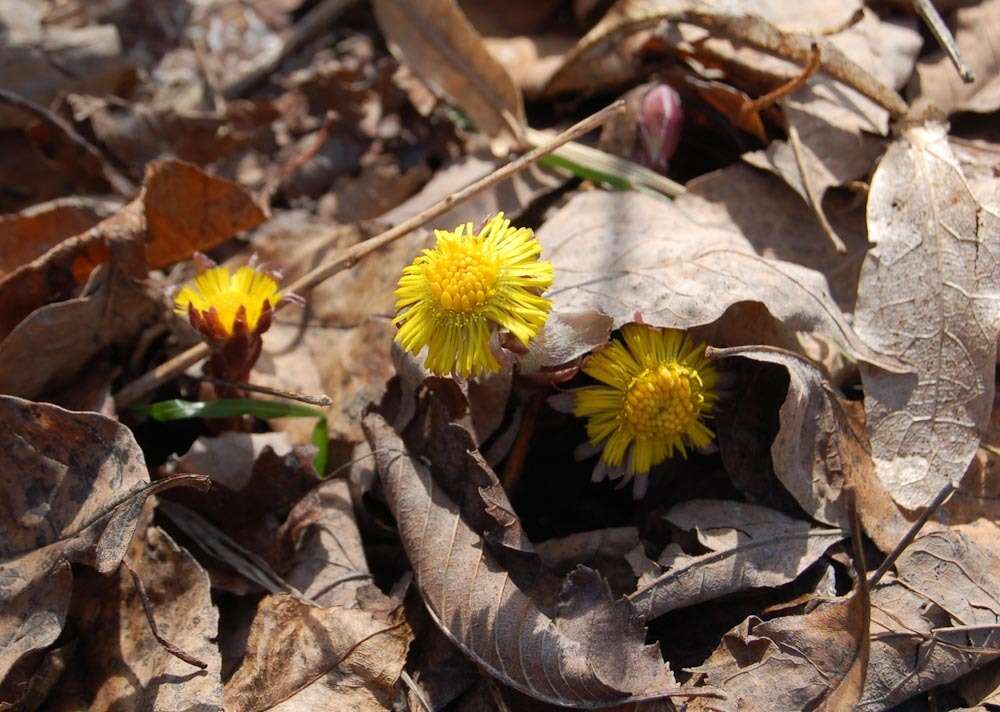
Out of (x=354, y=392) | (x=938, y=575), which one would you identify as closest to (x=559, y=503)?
(x=354, y=392)

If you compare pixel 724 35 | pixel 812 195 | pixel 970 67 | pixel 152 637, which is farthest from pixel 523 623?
pixel 970 67

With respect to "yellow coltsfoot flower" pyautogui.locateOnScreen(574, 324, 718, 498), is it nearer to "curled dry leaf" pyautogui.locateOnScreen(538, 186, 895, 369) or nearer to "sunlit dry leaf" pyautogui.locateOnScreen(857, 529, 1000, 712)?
"curled dry leaf" pyautogui.locateOnScreen(538, 186, 895, 369)

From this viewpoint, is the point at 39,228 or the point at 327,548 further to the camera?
the point at 39,228

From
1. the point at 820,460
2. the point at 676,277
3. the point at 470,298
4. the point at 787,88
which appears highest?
the point at 787,88

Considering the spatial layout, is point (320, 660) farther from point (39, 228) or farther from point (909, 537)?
point (39, 228)

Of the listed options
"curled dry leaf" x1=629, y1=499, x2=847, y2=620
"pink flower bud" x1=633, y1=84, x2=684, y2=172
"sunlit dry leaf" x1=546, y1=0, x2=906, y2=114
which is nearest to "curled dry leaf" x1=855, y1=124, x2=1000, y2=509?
"curled dry leaf" x1=629, y1=499, x2=847, y2=620

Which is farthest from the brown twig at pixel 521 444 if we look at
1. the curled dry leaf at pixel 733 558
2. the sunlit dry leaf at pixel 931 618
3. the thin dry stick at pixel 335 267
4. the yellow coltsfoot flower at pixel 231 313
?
the sunlit dry leaf at pixel 931 618

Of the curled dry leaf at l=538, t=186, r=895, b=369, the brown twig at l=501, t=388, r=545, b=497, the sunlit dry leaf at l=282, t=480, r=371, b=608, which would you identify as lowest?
the sunlit dry leaf at l=282, t=480, r=371, b=608

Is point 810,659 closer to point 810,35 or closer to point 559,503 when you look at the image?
point 559,503
